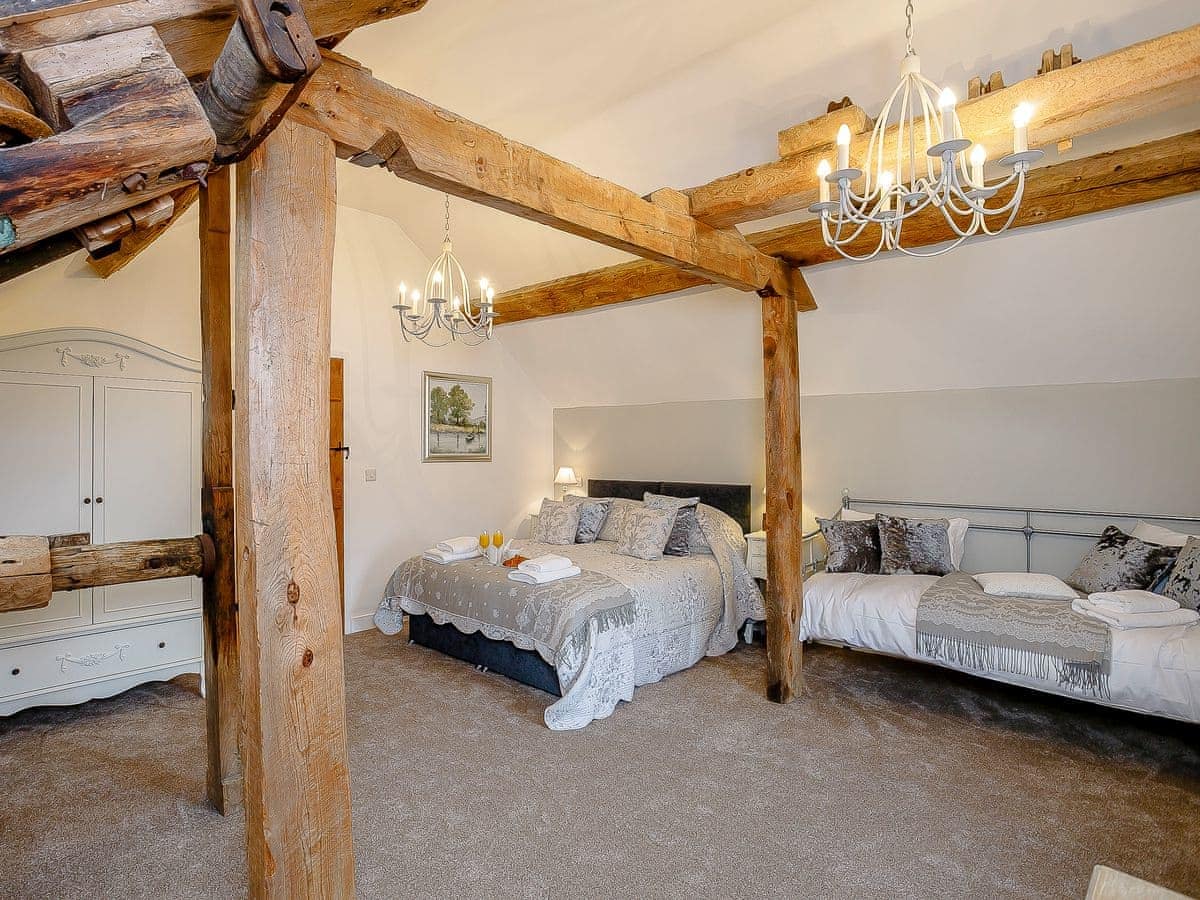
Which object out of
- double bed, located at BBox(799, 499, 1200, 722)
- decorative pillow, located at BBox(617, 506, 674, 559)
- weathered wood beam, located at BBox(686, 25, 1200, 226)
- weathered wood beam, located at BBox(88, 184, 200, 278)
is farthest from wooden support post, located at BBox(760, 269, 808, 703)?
weathered wood beam, located at BBox(88, 184, 200, 278)

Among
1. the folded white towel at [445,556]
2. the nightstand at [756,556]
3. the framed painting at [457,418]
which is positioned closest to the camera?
the folded white towel at [445,556]

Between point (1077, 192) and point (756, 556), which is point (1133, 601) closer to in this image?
point (1077, 192)

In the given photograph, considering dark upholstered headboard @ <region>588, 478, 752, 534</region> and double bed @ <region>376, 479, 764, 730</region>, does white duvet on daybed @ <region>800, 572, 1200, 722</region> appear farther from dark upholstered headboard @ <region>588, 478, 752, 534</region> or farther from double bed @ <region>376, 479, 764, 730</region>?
dark upholstered headboard @ <region>588, 478, 752, 534</region>

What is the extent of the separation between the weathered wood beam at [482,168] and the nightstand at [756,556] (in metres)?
2.14

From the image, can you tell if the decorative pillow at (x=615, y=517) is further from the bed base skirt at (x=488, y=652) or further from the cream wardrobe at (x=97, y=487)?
the cream wardrobe at (x=97, y=487)

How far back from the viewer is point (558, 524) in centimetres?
522

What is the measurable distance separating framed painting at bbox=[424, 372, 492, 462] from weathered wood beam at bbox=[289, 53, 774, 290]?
3015 mm

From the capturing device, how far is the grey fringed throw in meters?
2.97

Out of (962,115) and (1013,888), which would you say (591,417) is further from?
(1013,888)

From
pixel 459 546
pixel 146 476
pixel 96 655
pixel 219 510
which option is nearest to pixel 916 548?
pixel 459 546

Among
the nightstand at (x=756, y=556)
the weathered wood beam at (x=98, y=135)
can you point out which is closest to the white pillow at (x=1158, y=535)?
the nightstand at (x=756, y=556)

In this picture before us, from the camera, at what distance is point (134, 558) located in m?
2.41

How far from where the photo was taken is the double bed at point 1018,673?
277 centimetres

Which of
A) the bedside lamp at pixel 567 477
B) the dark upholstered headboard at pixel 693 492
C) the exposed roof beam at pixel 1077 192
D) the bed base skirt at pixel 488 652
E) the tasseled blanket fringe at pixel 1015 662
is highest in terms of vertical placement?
the exposed roof beam at pixel 1077 192
